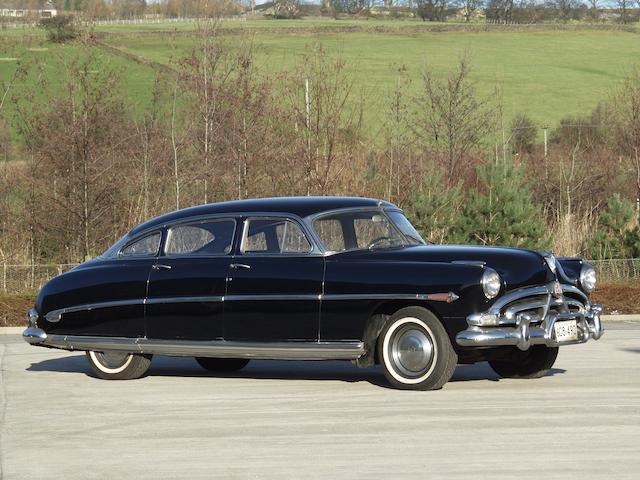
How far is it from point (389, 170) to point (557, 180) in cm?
1054

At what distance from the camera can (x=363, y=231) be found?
12.0m

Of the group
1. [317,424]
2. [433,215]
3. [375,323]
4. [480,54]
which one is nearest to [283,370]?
[375,323]

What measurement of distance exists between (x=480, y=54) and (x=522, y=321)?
281 ft

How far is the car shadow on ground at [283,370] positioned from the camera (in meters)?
A: 12.4

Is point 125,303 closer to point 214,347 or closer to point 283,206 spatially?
point 214,347

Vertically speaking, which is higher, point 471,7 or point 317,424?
point 317,424

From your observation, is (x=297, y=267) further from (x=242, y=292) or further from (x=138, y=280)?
(x=138, y=280)

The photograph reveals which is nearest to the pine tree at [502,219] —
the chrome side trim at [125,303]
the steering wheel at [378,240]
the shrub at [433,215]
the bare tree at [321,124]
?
the shrub at [433,215]

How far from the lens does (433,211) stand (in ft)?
85.4

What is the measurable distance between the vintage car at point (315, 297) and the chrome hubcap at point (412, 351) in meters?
0.01

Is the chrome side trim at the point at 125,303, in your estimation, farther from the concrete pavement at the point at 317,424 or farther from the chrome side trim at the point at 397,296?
the chrome side trim at the point at 397,296

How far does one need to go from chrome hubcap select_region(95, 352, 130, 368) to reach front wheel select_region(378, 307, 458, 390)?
2837 millimetres

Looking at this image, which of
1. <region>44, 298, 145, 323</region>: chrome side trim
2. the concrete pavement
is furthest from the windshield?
<region>44, 298, 145, 323</region>: chrome side trim

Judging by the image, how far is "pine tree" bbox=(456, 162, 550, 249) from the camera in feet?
82.6
